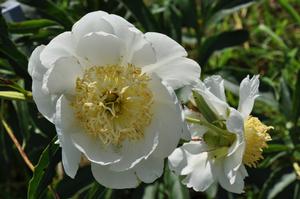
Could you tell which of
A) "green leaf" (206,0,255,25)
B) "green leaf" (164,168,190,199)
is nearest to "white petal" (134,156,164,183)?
"green leaf" (164,168,190,199)

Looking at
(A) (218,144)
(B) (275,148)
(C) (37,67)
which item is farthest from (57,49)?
(B) (275,148)

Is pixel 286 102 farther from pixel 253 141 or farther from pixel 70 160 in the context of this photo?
pixel 70 160

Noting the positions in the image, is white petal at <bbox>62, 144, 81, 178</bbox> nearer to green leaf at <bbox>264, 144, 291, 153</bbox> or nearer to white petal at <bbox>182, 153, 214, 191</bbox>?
white petal at <bbox>182, 153, 214, 191</bbox>

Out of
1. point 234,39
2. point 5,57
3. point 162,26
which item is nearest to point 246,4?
point 234,39

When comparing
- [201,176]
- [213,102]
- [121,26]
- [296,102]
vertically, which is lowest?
[296,102]

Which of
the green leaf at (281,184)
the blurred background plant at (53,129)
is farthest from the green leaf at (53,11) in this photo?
the green leaf at (281,184)

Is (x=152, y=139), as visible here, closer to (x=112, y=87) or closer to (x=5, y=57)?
(x=112, y=87)
